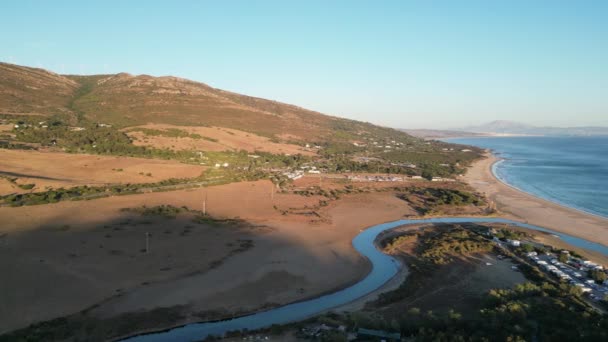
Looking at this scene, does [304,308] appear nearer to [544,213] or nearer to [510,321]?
[510,321]

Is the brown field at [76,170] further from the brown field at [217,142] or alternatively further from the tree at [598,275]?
the tree at [598,275]

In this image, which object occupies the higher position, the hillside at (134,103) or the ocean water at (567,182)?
the hillside at (134,103)

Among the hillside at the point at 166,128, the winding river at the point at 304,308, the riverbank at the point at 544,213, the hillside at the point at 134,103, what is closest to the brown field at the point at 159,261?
the winding river at the point at 304,308

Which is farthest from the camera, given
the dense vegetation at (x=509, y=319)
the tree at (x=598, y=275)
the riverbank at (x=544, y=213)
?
the riverbank at (x=544, y=213)

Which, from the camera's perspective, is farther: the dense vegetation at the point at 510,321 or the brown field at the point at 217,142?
the brown field at the point at 217,142

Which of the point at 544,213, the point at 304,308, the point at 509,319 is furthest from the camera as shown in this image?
the point at 544,213

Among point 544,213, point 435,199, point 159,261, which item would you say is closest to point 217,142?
point 435,199
